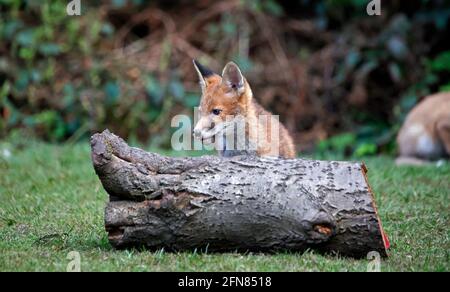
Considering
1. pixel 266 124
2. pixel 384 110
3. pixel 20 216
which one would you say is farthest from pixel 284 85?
pixel 20 216

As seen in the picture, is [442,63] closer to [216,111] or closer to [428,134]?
[428,134]

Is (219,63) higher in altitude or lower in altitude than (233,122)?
higher

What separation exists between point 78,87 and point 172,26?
81.3 inches

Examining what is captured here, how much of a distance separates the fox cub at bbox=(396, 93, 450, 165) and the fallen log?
4533mm

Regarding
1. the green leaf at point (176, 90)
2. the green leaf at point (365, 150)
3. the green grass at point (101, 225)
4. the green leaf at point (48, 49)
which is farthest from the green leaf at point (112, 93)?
the green leaf at point (365, 150)

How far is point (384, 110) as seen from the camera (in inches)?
474

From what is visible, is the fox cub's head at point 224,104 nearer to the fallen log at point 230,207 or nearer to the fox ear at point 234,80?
the fox ear at point 234,80

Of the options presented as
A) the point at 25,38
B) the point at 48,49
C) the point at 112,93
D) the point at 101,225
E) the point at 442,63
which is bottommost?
the point at 101,225

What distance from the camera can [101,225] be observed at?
5910 mm

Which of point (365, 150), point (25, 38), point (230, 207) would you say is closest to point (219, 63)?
point (365, 150)

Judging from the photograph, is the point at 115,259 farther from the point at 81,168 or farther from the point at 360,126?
the point at 360,126

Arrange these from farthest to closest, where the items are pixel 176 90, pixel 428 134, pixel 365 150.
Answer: pixel 176 90 < pixel 365 150 < pixel 428 134

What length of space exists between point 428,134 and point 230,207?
5.23m

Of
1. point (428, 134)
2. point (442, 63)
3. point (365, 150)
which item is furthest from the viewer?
point (442, 63)
